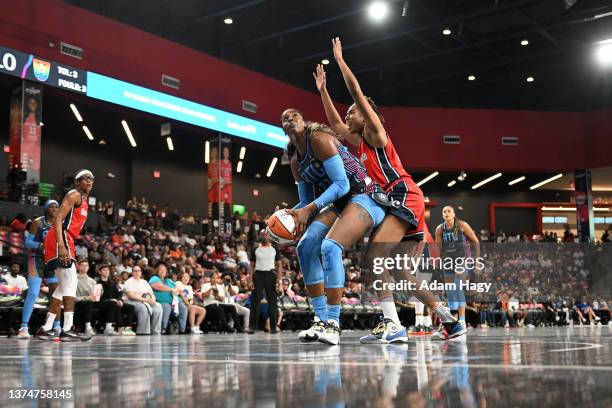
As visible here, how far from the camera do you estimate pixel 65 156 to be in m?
20.8

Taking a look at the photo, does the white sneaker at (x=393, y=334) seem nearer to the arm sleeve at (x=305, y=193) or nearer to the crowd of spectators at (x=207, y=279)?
the arm sleeve at (x=305, y=193)

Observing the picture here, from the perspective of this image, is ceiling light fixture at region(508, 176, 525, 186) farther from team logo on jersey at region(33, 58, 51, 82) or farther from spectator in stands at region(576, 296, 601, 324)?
team logo on jersey at region(33, 58, 51, 82)

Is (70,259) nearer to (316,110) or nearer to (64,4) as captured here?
(64,4)

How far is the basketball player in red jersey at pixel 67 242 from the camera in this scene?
573 centimetres

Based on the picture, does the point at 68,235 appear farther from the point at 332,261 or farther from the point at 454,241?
the point at 454,241

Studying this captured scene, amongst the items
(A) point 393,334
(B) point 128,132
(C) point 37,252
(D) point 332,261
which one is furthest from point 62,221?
(B) point 128,132

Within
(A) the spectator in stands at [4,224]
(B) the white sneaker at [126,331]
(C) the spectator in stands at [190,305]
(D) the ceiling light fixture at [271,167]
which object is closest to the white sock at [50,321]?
(B) the white sneaker at [126,331]

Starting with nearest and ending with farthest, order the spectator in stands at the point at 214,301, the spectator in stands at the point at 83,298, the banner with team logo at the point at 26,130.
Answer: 1. the spectator in stands at the point at 83,298
2. the spectator in stands at the point at 214,301
3. the banner with team logo at the point at 26,130

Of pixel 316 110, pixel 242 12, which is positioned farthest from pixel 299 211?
pixel 316 110

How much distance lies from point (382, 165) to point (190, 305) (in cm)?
667

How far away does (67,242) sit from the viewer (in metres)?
5.86

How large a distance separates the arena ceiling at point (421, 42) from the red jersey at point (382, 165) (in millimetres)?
14725

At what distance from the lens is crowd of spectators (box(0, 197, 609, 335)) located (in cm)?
959

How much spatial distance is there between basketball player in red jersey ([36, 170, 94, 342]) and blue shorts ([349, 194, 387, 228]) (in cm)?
261
